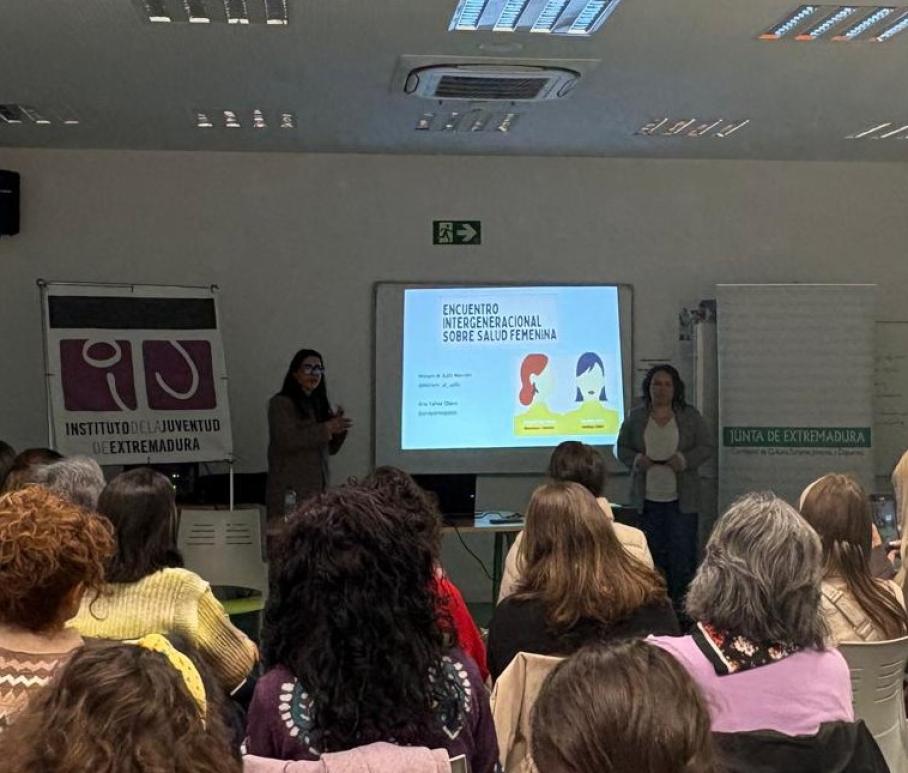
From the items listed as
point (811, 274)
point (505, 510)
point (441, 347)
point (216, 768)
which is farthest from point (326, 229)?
point (216, 768)

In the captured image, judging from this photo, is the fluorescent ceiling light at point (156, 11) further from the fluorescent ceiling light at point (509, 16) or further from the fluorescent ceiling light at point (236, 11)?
the fluorescent ceiling light at point (509, 16)

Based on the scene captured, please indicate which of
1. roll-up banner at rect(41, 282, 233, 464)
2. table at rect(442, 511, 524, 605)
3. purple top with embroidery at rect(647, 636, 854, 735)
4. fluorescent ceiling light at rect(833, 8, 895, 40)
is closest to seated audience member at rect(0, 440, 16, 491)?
roll-up banner at rect(41, 282, 233, 464)

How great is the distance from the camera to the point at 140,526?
8.26 ft

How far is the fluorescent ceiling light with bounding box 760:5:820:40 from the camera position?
4008 millimetres

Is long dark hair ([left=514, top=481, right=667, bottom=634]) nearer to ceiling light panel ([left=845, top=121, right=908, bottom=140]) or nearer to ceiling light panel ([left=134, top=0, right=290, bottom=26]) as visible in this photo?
ceiling light panel ([left=134, top=0, right=290, bottom=26])

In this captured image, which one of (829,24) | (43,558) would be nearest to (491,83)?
(829,24)


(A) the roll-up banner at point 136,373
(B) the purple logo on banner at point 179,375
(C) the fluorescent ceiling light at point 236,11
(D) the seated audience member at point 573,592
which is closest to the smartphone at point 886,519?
(D) the seated audience member at point 573,592

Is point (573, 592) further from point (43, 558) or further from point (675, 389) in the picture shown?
point (675, 389)

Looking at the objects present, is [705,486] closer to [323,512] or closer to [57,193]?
[57,193]

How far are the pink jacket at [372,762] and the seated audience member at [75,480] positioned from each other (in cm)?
192

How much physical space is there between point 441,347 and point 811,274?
2619 millimetres

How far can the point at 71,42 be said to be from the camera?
177 inches

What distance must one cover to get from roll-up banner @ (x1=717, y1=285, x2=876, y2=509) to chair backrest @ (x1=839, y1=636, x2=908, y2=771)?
14.5ft

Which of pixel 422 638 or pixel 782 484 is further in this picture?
pixel 782 484
